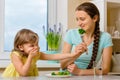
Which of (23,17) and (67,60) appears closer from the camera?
(67,60)

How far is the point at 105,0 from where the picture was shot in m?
2.96

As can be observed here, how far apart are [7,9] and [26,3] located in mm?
258

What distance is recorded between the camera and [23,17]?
3.26 m

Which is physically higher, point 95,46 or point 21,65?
point 95,46

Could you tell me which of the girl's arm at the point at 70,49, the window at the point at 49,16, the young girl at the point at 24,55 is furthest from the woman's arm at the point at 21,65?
the window at the point at 49,16

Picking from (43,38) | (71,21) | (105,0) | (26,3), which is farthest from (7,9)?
(105,0)

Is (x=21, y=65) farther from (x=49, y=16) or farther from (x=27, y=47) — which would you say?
(x=49, y=16)

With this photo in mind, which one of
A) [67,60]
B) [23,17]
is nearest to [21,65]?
[67,60]

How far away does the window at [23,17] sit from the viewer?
124 inches

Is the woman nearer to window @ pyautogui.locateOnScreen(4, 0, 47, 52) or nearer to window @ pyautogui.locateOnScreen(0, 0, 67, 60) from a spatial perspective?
window @ pyautogui.locateOnScreen(0, 0, 67, 60)

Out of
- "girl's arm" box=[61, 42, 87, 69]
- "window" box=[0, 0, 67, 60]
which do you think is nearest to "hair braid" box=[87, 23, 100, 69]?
"girl's arm" box=[61, 42, 87, 69]

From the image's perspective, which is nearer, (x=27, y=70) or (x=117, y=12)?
(x=27, y=70)

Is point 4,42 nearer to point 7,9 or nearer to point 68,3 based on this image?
point 7,9

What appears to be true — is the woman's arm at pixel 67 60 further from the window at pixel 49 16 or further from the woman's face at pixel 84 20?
the window at pixel 49 16
